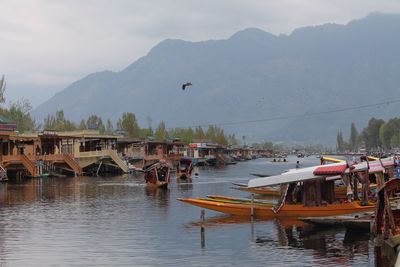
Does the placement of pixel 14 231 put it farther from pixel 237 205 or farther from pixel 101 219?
pixel 237 205

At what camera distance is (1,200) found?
5266 centimetres

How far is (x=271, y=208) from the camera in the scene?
124 ft

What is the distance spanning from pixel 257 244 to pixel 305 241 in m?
2.39

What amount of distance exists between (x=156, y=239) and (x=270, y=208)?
28.7 feet

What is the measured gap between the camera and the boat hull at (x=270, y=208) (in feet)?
113

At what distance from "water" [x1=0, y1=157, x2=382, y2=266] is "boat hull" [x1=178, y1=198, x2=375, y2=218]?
0.72 metres

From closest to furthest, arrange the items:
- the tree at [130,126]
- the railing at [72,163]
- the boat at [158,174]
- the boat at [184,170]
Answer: the boat at [158,174]
the boat at [184,170]
the railing at [72,163]
the tree at [130,126]

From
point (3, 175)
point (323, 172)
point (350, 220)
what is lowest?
point (350, 220)

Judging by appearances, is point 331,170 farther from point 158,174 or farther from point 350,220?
point 158,174

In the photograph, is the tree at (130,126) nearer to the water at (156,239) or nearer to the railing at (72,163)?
the railing at (72,163)

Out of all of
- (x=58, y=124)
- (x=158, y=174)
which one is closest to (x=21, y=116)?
(x=58, y=124)

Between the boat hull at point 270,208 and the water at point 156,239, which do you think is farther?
the boat hull at point 270,208

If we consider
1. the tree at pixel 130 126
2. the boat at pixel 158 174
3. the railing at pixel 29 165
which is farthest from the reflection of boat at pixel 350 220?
the tree at pixel 130 126

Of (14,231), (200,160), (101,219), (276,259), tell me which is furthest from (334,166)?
(200,160)
